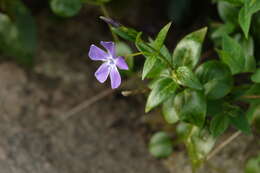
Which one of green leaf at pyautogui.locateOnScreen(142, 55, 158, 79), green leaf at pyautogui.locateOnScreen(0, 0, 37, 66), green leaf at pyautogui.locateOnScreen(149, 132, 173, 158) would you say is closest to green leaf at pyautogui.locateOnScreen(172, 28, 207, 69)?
green leaf at pyautogui.locateOnScreen(142, 55, 158, 79)

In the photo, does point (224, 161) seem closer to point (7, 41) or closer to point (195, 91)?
point (195, 91)

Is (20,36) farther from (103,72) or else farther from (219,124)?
(219,124)

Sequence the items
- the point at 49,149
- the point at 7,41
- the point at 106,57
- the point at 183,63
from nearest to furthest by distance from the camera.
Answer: the point at 106,57, the point at 183,63, the point at 49,149, the point at 7,41

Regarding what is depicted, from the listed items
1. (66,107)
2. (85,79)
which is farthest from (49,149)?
(85,79)

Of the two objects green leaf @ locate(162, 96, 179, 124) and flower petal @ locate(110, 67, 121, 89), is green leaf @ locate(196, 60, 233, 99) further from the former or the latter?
flower petal @ locate(110, 67, 121, 89)

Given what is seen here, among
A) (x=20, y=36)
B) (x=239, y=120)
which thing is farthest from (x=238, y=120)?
(x=20, y=36)
